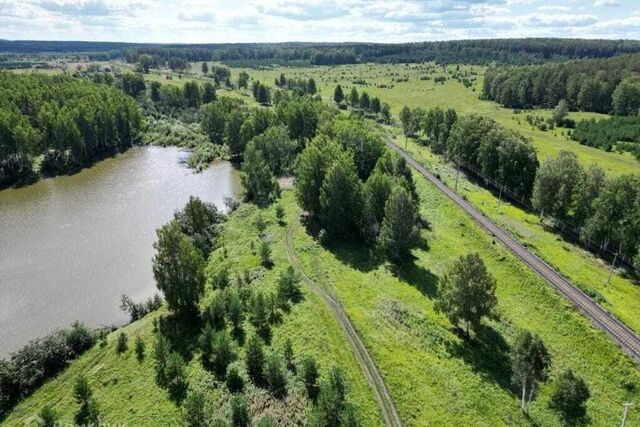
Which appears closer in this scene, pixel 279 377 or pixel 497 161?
pixel 279 377

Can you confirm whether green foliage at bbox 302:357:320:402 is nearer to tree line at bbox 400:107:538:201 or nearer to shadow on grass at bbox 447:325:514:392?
shadow on grass at bbox 447:325:514:392

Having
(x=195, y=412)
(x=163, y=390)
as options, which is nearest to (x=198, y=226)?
(x=163, y=390)

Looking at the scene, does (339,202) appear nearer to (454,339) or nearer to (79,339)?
(454,339)

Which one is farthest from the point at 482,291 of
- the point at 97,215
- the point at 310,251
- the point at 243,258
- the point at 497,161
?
the point at 97,215

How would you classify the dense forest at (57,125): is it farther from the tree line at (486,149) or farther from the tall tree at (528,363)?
the tall tree at (528,363)

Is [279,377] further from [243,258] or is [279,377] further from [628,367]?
[628,367]

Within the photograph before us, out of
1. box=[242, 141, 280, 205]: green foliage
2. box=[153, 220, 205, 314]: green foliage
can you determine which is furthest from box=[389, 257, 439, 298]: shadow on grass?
box=[242, 141, 280, 205]: green foliage
